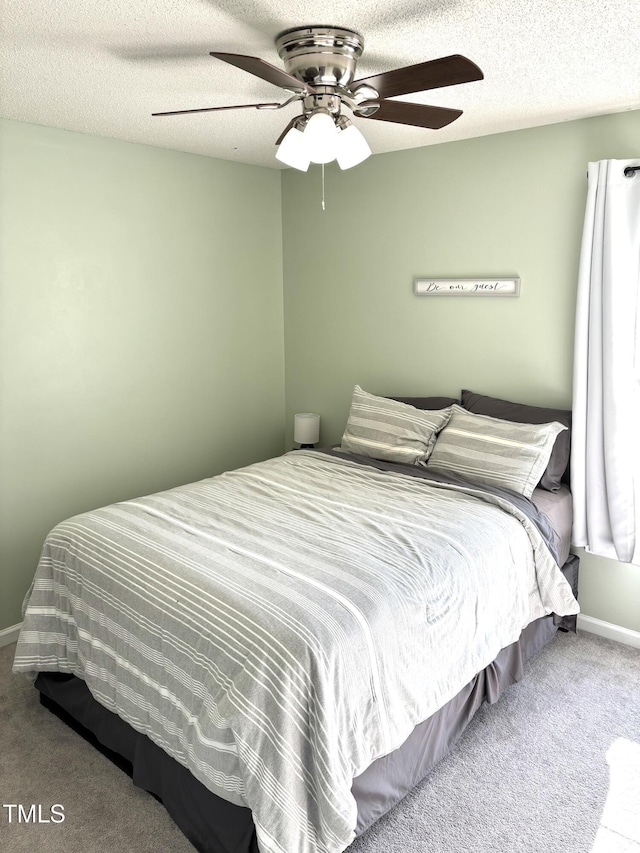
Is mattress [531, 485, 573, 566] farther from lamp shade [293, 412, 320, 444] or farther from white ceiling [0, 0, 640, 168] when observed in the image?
white ceiling [0, 0, 640, 168]

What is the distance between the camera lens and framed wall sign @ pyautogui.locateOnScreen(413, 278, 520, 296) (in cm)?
344

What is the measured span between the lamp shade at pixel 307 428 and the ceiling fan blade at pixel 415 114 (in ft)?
7.48

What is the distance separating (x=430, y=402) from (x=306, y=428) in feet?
3.06

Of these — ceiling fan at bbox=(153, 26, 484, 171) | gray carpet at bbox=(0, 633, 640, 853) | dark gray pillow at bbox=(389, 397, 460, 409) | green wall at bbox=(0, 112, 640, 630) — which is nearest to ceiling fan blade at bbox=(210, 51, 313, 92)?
ceiling fan at bbox=(153, 26, 484, 171)

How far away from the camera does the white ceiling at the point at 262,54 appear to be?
74.5 inches

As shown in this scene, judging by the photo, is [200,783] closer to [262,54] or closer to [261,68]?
[261,68]

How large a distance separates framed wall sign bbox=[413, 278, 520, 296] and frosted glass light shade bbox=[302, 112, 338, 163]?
64.0 inches

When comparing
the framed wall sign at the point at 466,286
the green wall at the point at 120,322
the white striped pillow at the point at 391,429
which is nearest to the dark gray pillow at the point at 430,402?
the white striped pillow at the point at 391,429

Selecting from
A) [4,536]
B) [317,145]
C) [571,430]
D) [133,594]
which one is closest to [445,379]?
[571,430]

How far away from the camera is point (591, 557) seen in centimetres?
331

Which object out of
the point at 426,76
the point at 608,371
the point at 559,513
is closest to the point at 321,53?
the point at 426,76

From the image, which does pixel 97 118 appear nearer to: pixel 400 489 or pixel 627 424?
pixel 400 489

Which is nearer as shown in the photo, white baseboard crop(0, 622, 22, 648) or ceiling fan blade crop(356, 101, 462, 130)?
ceiling fan blade crop(356, 101, 462, 130)

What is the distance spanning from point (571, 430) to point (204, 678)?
2.13 metres
